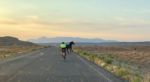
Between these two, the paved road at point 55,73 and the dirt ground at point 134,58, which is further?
the dirt ground at point 134,58

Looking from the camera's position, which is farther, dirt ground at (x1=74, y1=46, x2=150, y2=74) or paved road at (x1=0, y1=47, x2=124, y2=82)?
dirt ground at (x1=74, y1=46, x2=150, y2=74)

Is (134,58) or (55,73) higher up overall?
(55,73)

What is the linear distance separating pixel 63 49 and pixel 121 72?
36.9ft

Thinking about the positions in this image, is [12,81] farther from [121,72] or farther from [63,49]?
[63,49]

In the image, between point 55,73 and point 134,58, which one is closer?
point 55,73

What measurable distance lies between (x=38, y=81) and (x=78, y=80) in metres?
1.84

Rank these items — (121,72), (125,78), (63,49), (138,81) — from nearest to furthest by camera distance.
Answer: (138,81), (125,78), (121,72), (63,49)

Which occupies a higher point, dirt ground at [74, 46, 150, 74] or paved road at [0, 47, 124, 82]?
paved road at [0, 47, 124, 82]

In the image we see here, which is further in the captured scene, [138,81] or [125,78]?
[125,78]

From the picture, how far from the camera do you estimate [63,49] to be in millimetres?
23953

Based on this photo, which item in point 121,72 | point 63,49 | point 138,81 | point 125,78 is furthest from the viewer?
point 63,49

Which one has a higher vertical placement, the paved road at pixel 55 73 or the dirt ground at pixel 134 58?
the paved road at pixel 55 73

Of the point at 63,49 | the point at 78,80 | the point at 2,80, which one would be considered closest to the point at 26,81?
the point at 2,80

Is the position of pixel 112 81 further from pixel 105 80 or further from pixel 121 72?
pixel 121 72
